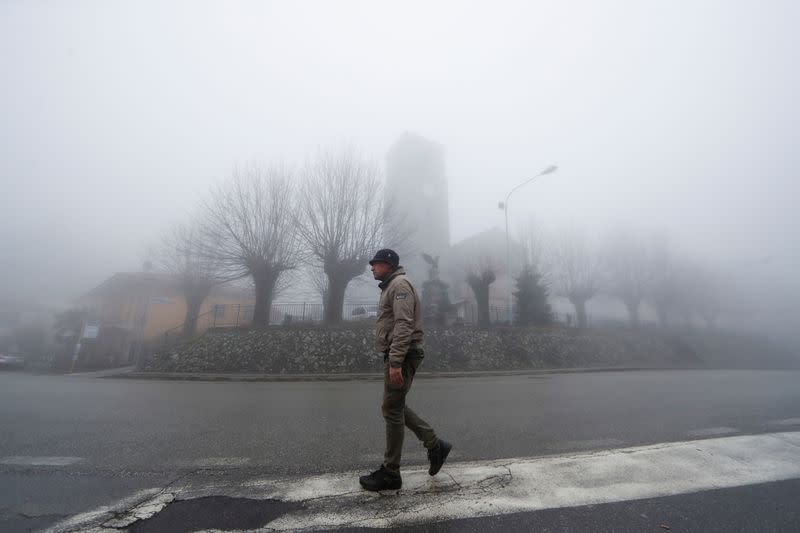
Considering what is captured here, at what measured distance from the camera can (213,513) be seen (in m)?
2.42

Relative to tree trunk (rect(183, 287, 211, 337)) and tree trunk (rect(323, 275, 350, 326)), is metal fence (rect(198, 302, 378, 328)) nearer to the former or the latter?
tree trunk (rect(323, 275, 350, 326))

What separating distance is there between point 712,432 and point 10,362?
33156mm

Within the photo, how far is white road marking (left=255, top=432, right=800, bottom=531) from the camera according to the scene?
236cm

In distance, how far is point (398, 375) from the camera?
2834mm

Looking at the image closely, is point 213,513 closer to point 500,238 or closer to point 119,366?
point 119,366

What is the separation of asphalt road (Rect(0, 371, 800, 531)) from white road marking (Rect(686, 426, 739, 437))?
1 centimetres

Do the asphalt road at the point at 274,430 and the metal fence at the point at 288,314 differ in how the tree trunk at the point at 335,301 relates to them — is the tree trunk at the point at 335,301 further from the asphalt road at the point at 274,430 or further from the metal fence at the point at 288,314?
the asphalt road at the point at 274,430

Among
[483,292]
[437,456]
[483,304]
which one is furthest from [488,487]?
[483,292]

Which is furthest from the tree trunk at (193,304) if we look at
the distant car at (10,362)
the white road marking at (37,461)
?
the white road marking at (37,461)

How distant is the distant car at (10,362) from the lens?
860 inches

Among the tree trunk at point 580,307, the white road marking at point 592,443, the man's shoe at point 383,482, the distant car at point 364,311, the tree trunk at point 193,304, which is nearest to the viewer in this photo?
the man's shoe at point 383,482

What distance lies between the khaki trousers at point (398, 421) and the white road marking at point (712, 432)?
3721 mm

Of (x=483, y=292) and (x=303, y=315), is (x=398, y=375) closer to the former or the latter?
(x=303, y=315)

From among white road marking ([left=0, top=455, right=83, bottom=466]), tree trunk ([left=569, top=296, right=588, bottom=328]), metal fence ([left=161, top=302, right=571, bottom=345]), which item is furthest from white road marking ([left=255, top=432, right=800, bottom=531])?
tree trunk ([left=569, top=296, right=588, bottom=328])
